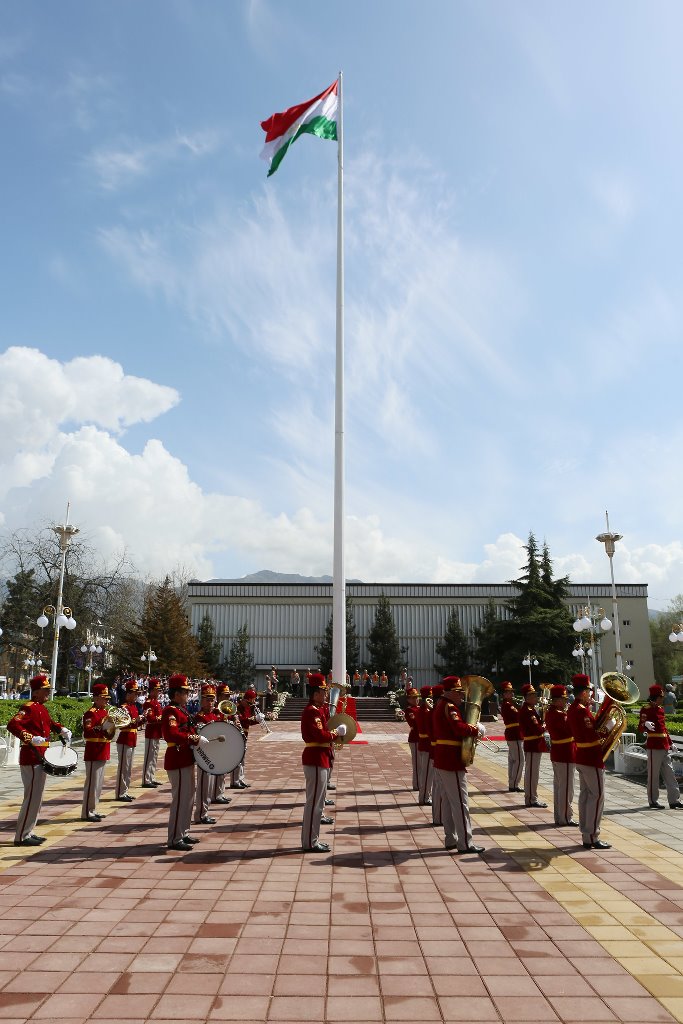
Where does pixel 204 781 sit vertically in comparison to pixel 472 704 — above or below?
below

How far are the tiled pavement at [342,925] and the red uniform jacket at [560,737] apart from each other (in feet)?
3.10

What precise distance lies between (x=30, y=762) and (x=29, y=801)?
0.45 meters

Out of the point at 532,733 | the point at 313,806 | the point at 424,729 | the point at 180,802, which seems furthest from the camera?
the point at 532,733

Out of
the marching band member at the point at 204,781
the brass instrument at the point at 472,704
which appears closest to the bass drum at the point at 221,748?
the marching band member at the point at 204,781

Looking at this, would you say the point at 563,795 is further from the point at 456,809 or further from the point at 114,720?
the point at 114,720

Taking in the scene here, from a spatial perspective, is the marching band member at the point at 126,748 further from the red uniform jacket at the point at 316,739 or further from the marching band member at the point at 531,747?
the marching band member at the point at 531,747

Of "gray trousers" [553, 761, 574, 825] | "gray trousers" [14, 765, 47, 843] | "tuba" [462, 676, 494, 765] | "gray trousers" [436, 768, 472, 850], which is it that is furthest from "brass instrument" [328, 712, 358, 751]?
"gray trousers" [14, 765, 47, 843]

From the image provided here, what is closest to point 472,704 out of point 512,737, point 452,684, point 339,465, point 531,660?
point 452,684

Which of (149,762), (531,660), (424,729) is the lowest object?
(149,762)

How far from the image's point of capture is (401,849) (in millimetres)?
7992

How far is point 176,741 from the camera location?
796 cm

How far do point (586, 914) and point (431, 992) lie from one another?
2.11 meters

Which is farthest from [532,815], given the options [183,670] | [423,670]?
[423,670]

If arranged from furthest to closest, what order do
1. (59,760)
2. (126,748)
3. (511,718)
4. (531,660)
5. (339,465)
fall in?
(531,660), (339,465), (511,718), (126,748), (59,760)
